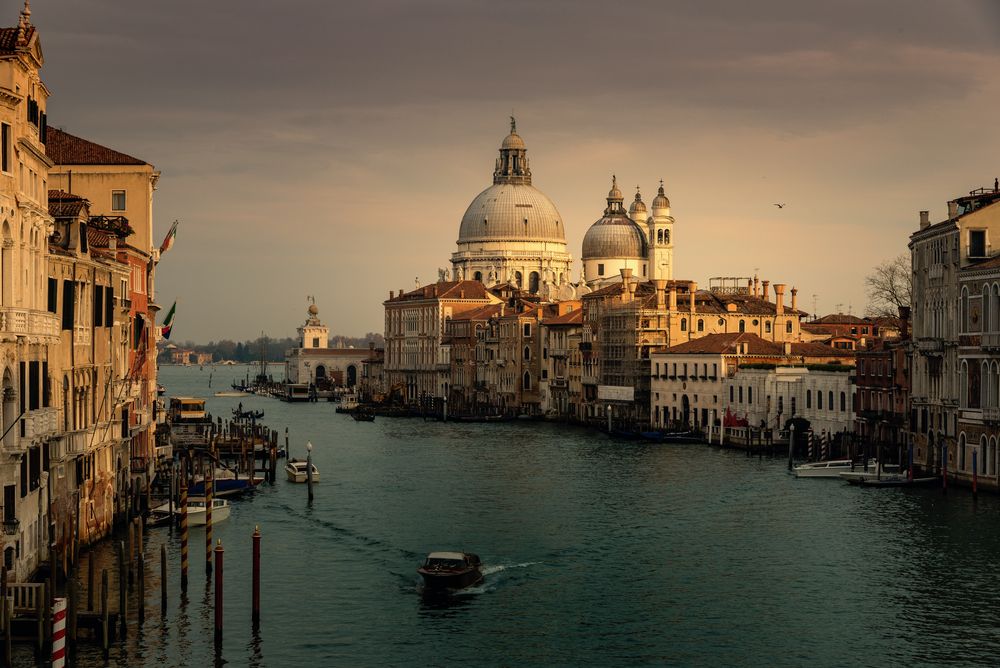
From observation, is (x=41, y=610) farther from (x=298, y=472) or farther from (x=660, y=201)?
(x=660, y=201)

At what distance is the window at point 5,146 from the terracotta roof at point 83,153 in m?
15.8

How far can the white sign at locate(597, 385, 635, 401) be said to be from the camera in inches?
2731

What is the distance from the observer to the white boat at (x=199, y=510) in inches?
1262

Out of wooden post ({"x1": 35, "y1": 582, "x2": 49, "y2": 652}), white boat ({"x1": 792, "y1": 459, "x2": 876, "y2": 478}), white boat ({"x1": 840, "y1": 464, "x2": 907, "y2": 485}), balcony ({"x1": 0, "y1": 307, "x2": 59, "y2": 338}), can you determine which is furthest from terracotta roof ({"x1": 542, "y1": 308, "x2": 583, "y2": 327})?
wooden post ({"x1": 35, "y1": 582, "x2": 49, "y2": 652})

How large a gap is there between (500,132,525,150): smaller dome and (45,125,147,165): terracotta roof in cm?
8275

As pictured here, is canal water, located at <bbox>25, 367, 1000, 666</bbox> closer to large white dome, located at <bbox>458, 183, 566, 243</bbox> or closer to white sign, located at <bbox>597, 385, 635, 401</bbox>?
white sign, located at <bbox>597, 385, 635, 401</bbox>

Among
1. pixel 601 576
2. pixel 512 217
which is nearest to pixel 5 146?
pixel 601 576

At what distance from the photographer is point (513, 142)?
117438mm

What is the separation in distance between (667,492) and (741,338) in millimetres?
22175

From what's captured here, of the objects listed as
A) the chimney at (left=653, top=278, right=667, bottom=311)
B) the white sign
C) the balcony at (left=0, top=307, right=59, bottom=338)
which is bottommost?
the white sign

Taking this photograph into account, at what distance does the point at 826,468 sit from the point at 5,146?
1113 inches

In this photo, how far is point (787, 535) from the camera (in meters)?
31.4

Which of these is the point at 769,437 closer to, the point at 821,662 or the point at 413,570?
the point at 413,570

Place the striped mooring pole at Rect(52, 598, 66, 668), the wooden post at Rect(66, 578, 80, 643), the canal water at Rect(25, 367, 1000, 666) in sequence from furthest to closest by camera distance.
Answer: the canal water at Rect(25, 367, 1000, 666) < the wooden post at Rect(66, 578, 80, 643) < the striped mooring pole at Rect(52, 598, 66, 668)
